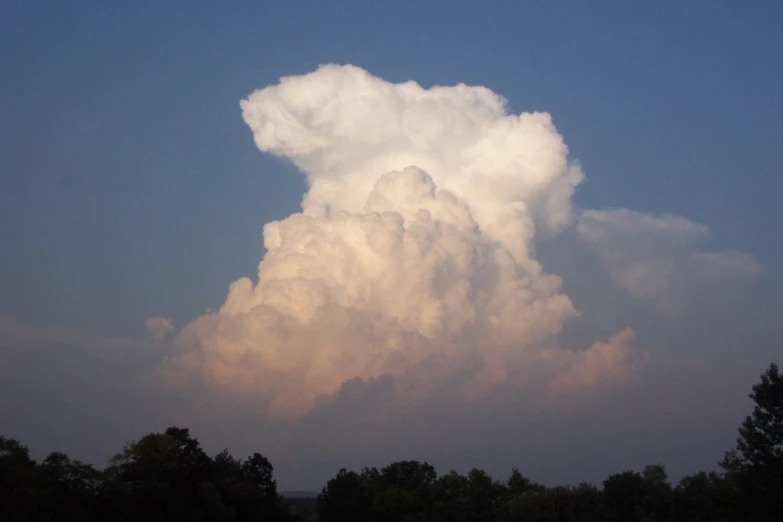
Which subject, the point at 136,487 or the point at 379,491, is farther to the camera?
the point at 379,491

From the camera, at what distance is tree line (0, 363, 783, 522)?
2371 inches

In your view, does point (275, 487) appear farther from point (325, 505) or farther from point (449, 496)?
point (449, 496)

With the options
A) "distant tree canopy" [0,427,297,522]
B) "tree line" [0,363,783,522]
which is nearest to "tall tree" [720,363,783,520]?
"tree line" [0,363,783,522]

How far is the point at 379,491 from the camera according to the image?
9994 cm

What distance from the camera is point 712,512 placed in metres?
72.1

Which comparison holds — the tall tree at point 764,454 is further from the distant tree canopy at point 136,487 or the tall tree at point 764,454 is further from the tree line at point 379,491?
the distant tree canopy at point 136,487

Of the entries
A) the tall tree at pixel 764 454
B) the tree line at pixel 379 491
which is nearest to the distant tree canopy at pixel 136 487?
the tree line at pixel 379 491

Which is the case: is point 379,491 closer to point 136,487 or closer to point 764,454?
point 136,487

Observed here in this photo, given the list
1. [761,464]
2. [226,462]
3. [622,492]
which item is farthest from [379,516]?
[761,464]

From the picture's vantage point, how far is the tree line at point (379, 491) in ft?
198

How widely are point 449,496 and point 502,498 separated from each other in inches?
227

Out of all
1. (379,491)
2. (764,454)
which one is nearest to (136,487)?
(379,491)

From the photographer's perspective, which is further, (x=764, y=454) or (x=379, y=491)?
(x=379, y=491)

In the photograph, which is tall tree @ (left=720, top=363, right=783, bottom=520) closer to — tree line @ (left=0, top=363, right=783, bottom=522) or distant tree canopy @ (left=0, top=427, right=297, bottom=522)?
tree line @ (left=0, top=363, right=783, bottom=522)
